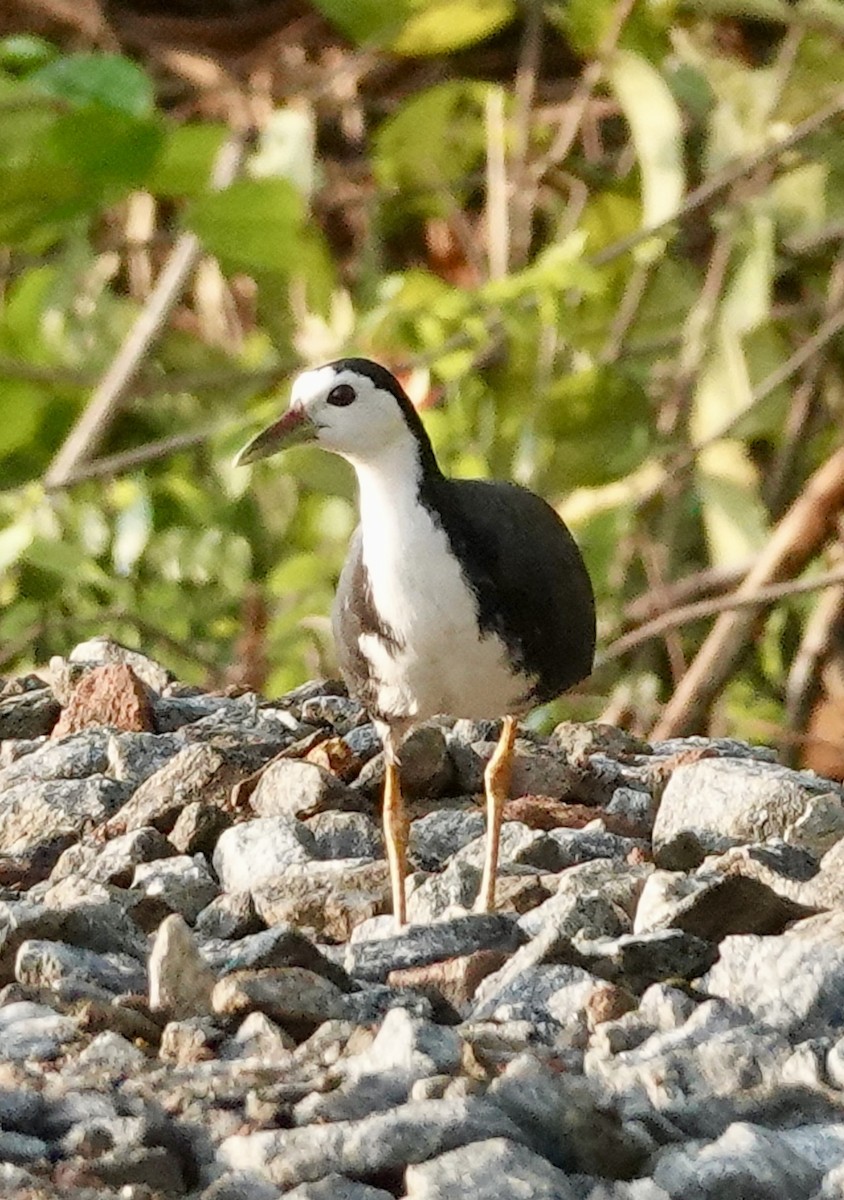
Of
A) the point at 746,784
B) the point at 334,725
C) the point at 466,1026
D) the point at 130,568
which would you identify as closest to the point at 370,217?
the point at 130,568

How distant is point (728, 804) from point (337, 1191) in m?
1.50

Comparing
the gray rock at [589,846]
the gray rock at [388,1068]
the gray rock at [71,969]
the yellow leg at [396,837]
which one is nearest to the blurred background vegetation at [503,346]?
the gray rock at [589,846]

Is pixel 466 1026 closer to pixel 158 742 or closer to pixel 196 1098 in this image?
pixel 196 1098

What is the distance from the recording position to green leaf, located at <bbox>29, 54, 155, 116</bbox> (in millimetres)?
5371

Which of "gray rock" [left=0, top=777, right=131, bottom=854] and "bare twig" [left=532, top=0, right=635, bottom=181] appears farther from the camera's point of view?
"bare twig" [left=532, top=0, right=635, bottom=181]

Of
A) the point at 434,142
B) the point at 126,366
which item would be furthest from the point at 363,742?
the point at 434,142

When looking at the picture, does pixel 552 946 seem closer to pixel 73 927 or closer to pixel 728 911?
pixel 728 911

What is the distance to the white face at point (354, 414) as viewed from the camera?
3.67m

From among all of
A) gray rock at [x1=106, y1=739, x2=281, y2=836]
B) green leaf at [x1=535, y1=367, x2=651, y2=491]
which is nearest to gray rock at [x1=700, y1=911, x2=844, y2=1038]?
gray rock at [x1=106, y1=739, x2=281, y2=836]

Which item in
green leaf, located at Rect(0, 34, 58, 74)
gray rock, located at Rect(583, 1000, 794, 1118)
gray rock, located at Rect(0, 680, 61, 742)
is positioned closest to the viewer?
gray rock, located at Rect(583, 1000, 794, 1118)

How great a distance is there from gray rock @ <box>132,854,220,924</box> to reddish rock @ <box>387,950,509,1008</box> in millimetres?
442

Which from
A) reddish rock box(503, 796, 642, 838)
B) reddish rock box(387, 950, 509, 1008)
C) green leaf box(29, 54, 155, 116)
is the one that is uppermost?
green leaf box(29, 54, 155, 116)

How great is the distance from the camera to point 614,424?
20.8ft

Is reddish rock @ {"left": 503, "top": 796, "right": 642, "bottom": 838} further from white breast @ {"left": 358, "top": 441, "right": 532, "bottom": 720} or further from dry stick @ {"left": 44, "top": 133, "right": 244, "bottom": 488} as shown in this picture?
dry stick @ {"left": 44, "top": 133, "right": 244, "bottom": 488}
